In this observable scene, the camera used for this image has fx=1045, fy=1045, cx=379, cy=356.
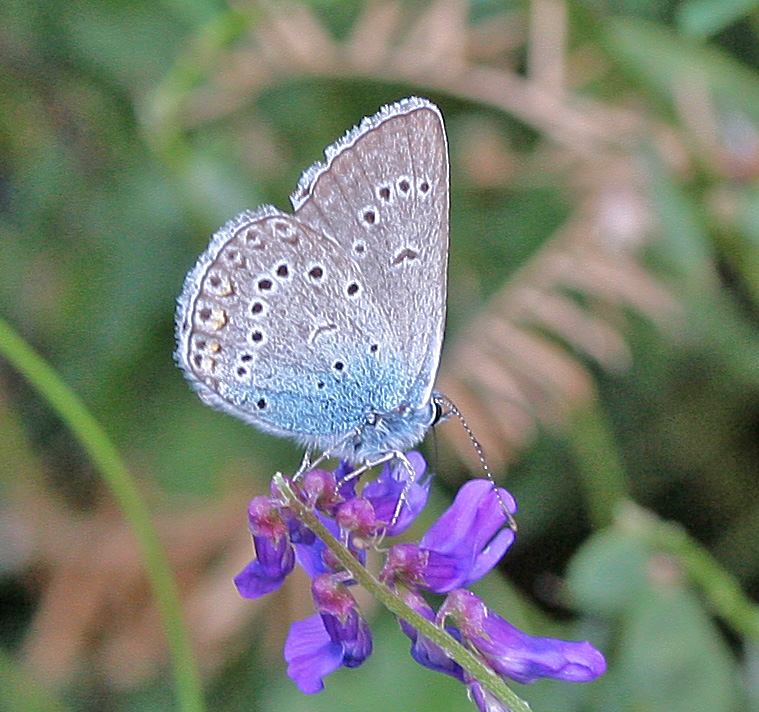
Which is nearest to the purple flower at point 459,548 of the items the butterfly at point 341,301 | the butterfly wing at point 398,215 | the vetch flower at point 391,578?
the vetch flower at point 391,578

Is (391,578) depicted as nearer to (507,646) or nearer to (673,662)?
(507,646)

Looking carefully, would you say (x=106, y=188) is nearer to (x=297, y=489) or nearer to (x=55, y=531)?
(x=55, y=531)

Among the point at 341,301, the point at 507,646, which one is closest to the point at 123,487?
the point at 341,301

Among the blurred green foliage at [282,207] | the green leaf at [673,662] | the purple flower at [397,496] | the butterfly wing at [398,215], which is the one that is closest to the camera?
the purple flower at [397,496]

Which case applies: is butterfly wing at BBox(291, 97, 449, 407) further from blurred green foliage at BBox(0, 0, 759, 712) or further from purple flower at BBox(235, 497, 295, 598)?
blurred green foliage at BBox(0, 0, 759, 712)

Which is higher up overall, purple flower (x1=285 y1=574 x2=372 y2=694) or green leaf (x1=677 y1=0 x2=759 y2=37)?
green leaf (x1=677 y1=0 x2=759 y2=37)

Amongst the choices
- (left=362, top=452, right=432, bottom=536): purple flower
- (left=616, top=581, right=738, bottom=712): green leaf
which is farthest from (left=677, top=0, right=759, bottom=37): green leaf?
(left=362, top=452, right=432, bottom=536): purple flower

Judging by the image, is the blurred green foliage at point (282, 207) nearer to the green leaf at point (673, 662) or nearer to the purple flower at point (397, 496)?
the green leaf at point (673, 662)

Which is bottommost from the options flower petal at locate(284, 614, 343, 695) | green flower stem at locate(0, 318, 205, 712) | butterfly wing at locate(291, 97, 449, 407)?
green flower stem at locate(0, 318, 205, 712)
